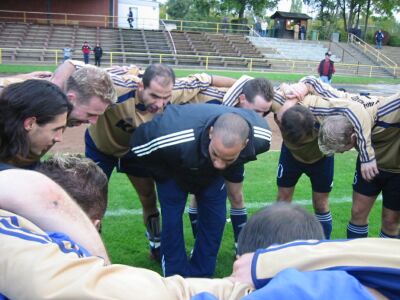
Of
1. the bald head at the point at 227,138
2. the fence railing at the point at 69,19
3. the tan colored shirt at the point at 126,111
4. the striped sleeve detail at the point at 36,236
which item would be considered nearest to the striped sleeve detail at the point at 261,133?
the bald head at the point at 227,138

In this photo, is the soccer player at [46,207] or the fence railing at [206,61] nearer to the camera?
the soccer player at [46,207]

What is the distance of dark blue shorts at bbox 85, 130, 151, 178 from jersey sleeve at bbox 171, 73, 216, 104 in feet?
2.39

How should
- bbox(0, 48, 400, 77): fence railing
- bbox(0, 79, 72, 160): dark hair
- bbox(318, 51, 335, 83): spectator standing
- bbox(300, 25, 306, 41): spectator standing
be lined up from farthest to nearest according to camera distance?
bbox(300, 25, 306, 41): spectator standing, bbox(0, 48, 400, 77): fence railing, bbox(318, 51, 335, 83): spectator standing, bbox(0, 79, 72, 160): dark hair

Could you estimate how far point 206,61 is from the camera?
30031 mm

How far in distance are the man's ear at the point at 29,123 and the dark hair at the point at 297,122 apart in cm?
230

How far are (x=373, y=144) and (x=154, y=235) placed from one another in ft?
7.48

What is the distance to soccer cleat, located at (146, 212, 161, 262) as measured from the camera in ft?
14.6

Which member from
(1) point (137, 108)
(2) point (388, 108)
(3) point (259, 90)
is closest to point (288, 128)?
(3) point (259, 90)

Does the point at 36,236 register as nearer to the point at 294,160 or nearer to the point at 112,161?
the point at 112,161

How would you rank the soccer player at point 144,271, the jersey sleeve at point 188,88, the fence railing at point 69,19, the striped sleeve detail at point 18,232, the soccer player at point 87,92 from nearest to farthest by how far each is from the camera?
1. the soccer player at point 144,271
2. the striped sleeve detail at point 18,232
3. the soccer player at point 87,92
4. the jersey sleeve at point 188,88
5. the fence railing at point 69,19

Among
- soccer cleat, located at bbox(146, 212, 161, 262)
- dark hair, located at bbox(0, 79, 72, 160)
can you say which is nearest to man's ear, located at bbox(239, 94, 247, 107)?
soccer cleat, located at bbox(146, 212, 161, 262)

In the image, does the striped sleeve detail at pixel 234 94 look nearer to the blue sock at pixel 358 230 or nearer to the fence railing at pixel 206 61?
the blue sock at pixel 358 230

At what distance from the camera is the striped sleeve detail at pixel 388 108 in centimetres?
395

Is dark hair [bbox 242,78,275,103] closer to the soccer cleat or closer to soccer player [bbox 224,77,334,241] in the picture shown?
soccer player [bbox 224,77,334,241]
